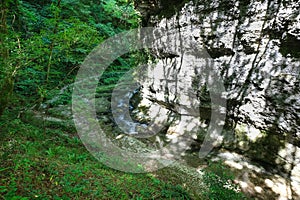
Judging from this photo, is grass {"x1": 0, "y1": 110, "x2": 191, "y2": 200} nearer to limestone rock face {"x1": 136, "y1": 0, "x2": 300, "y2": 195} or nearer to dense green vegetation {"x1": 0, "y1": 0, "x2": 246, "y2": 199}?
dense green vegetation {"x1": 0, "y1": 0, "x2": 246, "y2": 199}

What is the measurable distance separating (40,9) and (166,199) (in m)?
11.7

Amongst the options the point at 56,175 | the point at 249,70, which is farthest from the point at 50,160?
the point at 249,70

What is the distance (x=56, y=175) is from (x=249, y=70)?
5.72 meters

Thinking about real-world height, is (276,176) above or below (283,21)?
below

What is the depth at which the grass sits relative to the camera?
3.27 metres

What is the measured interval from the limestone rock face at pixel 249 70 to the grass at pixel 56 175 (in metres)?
2.98

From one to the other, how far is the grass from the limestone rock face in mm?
2978

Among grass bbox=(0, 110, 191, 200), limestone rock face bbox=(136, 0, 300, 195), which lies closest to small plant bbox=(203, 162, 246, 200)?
grass bbox=(0, 110, 191, 200)

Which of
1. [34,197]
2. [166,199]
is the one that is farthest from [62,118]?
[166,199]

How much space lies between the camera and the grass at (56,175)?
327 cm

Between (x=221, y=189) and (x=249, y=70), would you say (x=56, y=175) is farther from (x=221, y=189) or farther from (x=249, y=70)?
(x=249, y=70)

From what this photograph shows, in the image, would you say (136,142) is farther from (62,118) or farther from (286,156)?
(286,156)

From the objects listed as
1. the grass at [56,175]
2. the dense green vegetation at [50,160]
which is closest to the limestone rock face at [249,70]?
the dense green vegetation at [50,160]

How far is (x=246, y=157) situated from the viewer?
219 inches
